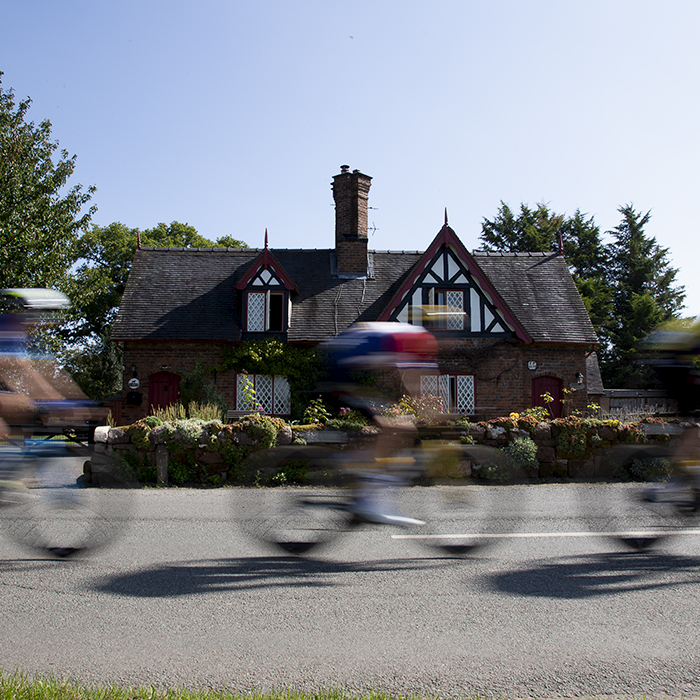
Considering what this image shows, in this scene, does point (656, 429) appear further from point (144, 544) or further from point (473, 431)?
point (144, 544)

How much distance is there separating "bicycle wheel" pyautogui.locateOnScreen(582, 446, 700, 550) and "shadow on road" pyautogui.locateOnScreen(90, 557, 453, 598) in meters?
1.86

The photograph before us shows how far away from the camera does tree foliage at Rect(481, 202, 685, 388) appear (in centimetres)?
4053

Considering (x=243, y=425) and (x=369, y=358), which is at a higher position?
(x=369, y=358)

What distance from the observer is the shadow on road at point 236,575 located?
415 centimetres

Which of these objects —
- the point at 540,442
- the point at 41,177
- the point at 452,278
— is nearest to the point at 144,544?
the point at 540,442

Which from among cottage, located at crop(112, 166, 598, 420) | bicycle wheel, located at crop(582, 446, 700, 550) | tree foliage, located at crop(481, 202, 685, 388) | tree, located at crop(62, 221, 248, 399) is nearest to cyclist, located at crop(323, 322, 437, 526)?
bicycle wheel, located at crop(582, 446, 700, 550)

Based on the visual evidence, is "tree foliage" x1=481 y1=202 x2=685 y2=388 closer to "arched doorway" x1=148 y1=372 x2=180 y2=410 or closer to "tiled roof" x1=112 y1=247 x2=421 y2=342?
"tiled roof" x1=112 y1=247 x2=421 y2=342

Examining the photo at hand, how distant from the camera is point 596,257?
46.5 m

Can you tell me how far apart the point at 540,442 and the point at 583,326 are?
37.3 feet

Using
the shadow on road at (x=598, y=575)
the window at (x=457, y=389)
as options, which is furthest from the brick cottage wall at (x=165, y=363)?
the shadow on road at (x=598, y=575)

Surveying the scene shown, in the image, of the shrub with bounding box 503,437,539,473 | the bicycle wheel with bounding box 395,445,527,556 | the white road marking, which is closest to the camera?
the bicycle wheel with bounding box 395,445,527,556

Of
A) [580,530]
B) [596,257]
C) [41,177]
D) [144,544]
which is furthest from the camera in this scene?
[596,257]

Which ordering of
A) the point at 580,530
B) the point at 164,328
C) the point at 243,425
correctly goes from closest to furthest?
1. the point at 580,530
2. the point at 243,425
3. the point at 164,328

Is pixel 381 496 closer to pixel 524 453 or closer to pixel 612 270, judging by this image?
pixel 524 453
